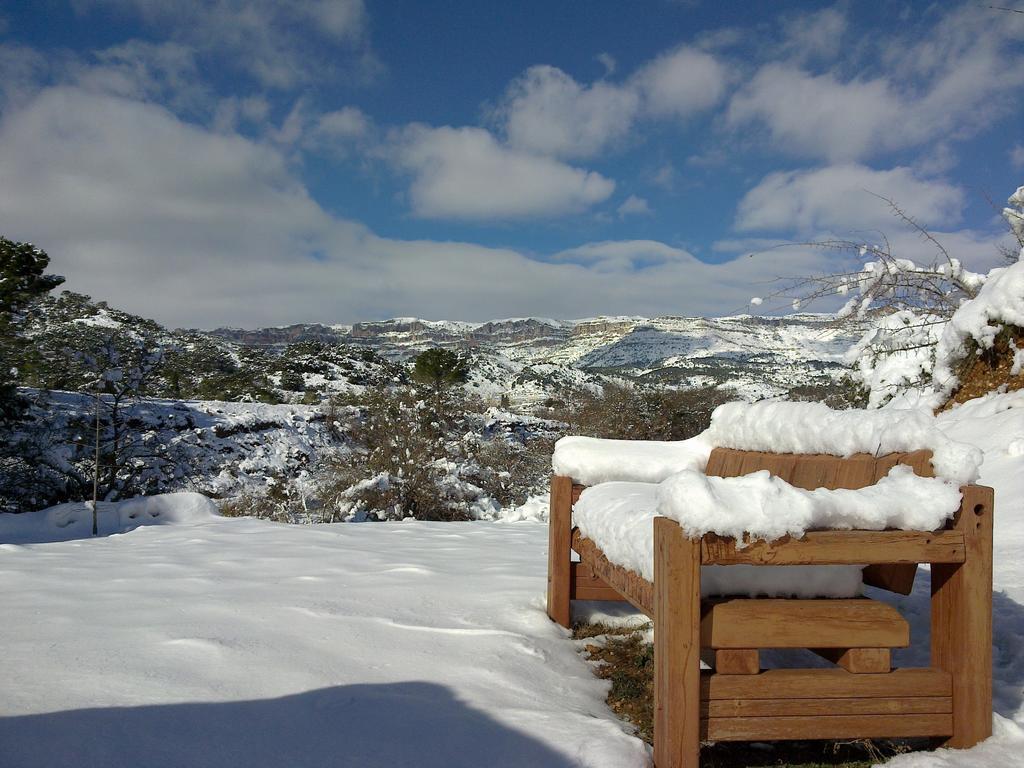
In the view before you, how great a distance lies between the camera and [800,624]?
1647 mm

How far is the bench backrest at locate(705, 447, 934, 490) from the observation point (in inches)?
72.8

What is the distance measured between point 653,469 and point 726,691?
1233mm

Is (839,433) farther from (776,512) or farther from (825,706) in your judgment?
(825,706)

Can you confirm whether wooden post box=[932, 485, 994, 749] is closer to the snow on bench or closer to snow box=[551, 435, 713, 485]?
the snow on bench

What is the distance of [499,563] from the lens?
3885mm

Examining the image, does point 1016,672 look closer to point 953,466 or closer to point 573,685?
point 953,466

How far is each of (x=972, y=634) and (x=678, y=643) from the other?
2.68 ft

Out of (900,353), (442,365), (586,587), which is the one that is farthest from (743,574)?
(442,365)

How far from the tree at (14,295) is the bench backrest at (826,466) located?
10.7m

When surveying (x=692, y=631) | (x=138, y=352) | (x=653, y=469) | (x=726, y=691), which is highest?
(x=138, y=352)

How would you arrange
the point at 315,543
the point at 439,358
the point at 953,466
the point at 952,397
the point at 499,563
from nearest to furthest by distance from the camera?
the point at 953,466, the point at 499,563, the point at 315,543, the point at 952,397, the point at 439,358

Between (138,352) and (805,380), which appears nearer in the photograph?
(805,380)

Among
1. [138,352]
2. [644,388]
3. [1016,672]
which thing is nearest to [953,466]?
[1016,672]

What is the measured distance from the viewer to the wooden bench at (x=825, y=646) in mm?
1519
